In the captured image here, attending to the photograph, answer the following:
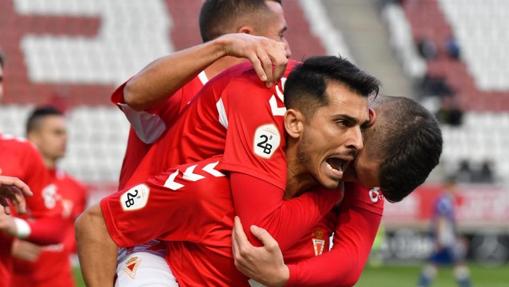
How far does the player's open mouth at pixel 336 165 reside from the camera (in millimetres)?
4004

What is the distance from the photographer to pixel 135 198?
162 inches

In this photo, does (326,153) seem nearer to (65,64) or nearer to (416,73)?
(65,64)

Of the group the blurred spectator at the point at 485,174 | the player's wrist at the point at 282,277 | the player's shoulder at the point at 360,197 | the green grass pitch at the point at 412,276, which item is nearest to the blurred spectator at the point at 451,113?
the blurred spectator at the point at 485,174

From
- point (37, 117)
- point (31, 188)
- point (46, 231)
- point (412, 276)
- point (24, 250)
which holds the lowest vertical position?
point (412, 276)

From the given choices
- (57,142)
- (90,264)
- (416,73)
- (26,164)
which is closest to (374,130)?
(90,264)

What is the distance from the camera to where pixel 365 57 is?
24281mm

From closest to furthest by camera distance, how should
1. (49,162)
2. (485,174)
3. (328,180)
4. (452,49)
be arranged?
1. (328,180)
2. (49,162)
3. (485,174)
4. (452,49)

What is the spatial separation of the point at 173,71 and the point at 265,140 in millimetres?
439

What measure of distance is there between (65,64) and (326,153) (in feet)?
62.1

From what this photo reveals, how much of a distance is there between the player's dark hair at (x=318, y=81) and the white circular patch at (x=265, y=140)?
130 millimetres

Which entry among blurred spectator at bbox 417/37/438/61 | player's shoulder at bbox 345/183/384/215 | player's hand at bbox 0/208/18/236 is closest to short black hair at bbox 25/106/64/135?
player's hand at bbox 0/208/18/236

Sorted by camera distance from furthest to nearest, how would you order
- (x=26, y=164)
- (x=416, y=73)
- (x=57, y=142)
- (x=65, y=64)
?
(x=416, y=73), (x=65, y=64), (x=57, y=142), (x=26, y=164)

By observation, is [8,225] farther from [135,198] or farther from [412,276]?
[412,276]

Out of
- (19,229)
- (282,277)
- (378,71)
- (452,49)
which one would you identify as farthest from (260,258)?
(452,49)
